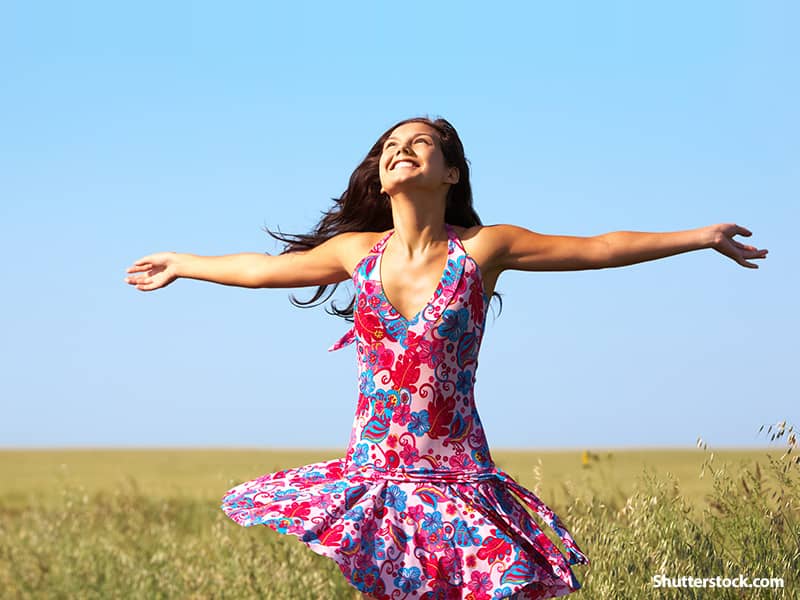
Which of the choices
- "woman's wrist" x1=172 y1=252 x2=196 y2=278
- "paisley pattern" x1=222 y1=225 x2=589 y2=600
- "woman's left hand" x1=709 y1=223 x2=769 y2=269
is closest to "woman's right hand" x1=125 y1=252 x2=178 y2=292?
"woman's wrist" x1=172 y1=252 x2=196 y2=278

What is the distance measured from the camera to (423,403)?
4.16 metres

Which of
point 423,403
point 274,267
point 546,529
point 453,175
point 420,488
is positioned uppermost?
A: point 453,175

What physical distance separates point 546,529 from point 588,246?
239 centimetres

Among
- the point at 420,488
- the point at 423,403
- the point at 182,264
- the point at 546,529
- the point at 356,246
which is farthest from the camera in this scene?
the point at 546,529

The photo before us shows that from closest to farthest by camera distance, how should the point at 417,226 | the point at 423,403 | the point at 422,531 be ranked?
the point at 422,531 < the point at 423,403 < the point at 417,226

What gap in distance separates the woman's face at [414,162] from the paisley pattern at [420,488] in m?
0.26

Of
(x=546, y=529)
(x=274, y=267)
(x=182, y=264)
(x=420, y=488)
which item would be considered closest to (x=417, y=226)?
(x=274, y=267)

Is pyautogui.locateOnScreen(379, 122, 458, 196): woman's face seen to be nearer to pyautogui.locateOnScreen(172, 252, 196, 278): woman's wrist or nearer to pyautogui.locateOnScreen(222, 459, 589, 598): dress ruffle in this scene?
pyautogui.locateOnScreen(172, 252, 196, 278): woman's wrist

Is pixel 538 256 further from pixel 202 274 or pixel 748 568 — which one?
pixel 748 568

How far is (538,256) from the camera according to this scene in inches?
173

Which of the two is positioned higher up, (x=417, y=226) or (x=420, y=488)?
(x=417, y=226)

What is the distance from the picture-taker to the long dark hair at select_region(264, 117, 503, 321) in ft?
15.6

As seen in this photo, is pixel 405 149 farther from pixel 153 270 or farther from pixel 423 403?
pixel 153 270

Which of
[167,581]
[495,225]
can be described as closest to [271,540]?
[167,581]
